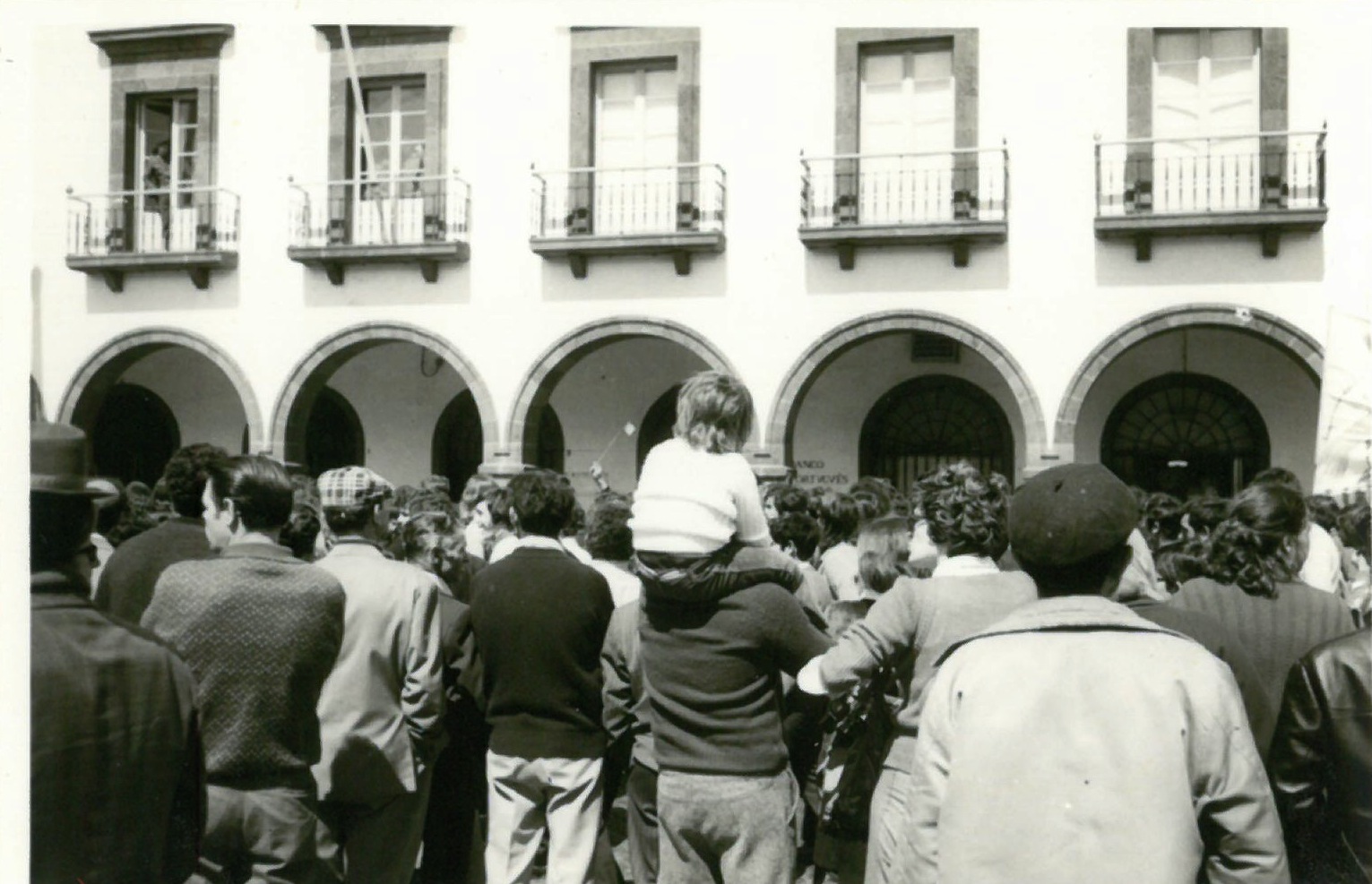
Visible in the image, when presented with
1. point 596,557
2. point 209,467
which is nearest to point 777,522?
point 596,557

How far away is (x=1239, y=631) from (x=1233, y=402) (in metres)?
12.4

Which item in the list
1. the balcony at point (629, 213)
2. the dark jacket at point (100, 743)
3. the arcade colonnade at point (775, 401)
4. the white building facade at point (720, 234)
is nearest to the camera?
the dark jacket at point (100, 743)

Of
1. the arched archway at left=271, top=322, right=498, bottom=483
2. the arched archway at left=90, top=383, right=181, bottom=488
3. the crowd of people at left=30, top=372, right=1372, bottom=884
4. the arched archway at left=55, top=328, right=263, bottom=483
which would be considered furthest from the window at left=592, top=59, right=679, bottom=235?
the crowd of people at left=30, top=372, right=1372, bottom=884

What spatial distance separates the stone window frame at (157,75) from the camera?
16.2 m

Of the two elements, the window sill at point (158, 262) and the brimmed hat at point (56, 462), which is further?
the window sill at point (158, 262)

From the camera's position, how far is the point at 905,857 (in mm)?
2688

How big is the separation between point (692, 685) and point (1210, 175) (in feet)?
38.3

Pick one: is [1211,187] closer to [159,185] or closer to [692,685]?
[692,685]

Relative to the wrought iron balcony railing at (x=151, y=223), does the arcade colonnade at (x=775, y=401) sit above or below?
below

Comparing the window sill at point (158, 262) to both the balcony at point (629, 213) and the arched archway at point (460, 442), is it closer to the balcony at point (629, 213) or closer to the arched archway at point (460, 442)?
the arched archway at point (460, 442)

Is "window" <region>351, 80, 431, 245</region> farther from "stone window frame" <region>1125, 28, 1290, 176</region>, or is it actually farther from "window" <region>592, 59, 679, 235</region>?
"stone window frame" <region>1125, 28, 1290, 176</region>

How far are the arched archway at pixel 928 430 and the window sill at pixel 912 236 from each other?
8.57 feet

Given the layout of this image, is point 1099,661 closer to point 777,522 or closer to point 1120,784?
point 1120,784

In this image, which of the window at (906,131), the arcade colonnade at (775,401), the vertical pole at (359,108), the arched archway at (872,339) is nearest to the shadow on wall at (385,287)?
the arcade colonnade at (775,401)
